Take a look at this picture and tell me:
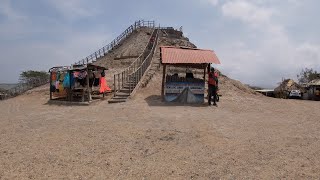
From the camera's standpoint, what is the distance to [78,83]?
19078 millimetres

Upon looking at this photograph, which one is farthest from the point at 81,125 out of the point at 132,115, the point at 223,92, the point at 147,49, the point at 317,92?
the point at 317,92

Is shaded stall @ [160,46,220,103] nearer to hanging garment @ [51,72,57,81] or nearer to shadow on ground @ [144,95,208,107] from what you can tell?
shadow on ground @ [144,95,208,107]

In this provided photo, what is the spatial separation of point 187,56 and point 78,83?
6.63m

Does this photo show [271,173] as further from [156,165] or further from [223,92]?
[223,92]

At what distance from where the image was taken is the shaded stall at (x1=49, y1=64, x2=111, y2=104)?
18.5m

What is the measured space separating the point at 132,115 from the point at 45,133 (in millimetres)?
4046

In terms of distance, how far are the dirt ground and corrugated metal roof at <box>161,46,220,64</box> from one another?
398 centimetres

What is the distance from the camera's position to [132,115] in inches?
523

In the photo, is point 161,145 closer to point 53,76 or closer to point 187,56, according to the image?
point 187,56

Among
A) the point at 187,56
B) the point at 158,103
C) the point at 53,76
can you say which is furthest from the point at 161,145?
the point at 53,76

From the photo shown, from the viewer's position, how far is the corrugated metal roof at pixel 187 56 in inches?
681

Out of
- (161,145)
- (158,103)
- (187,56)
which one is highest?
(187,56)

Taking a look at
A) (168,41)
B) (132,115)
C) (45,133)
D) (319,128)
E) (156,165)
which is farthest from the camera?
(168,41)

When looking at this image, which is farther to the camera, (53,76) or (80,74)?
(53,76)
